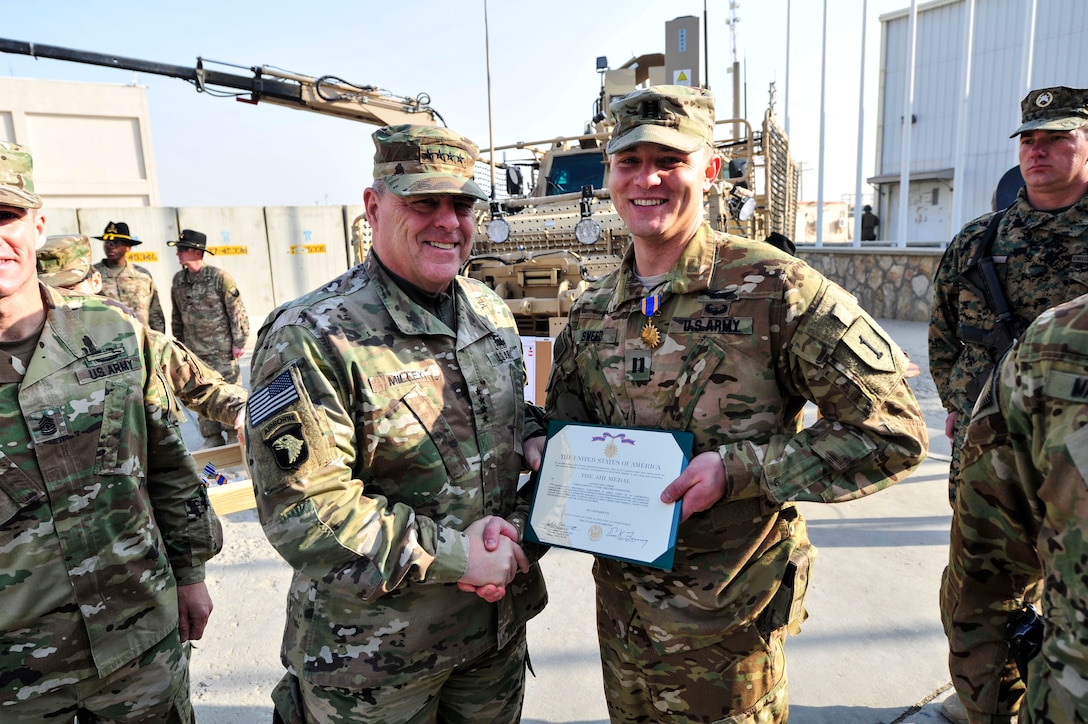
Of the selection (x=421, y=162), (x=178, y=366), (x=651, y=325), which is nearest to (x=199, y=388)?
(x=178, y=366)

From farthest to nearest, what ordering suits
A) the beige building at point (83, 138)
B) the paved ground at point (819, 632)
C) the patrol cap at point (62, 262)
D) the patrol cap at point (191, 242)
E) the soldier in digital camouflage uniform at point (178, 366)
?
the beige building at point (83, 138) < the patrol cap at point (191, 242) < the patrol cap at point (62, 262) < the paved ground at point (819, 632) < the soldier in digital camouflage uniform at point (178, 366)

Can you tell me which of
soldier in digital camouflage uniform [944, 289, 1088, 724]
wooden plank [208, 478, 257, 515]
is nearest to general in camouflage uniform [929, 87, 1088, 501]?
soldier in digital camouflage uniform [944, 289, 1088, 724]

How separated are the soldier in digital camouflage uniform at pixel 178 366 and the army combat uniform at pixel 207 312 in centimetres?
219

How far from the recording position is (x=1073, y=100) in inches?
105

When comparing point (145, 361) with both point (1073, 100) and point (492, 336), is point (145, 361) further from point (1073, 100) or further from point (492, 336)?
point (1073, 100)

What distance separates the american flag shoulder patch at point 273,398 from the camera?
1.43 meters

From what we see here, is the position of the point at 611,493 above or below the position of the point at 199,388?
below

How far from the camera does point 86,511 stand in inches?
64.4

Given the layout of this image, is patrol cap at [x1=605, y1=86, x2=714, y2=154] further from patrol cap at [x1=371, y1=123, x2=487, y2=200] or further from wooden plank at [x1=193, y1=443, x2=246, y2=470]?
wooden plank at [x1=193, y1=443, x2=246, y2=470]

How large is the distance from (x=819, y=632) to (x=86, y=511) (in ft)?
9.14

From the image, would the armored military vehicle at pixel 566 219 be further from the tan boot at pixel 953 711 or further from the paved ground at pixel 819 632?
the tan boot at pixel 953 711

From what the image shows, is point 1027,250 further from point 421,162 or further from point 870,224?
point 870,224

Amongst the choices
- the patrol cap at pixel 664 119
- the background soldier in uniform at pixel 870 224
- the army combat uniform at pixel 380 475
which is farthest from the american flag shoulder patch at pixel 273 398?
the background soldier in uniform at pixel 870 224

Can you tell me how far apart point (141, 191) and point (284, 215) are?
11006mm
